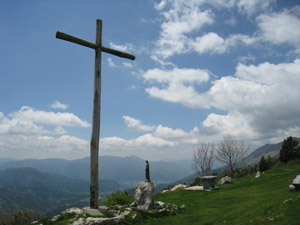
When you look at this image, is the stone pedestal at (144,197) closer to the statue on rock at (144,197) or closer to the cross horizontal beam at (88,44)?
the statue on rock at (144,197)

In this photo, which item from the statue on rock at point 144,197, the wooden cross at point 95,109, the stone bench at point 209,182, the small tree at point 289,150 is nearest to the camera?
the wooden cross at point 95,109

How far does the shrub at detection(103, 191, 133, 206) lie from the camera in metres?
14.7

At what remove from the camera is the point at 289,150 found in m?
42.5

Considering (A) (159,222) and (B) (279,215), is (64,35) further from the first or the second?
(B) (279,215)

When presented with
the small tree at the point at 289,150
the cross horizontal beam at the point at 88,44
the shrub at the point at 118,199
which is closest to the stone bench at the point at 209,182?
the shrub at the point at 118,199

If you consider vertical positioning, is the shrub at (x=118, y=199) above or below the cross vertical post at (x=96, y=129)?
below

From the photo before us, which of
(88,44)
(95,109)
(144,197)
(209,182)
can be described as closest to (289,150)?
(209,182)

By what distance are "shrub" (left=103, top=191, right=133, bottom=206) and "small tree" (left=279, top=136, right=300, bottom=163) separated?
1549 inches

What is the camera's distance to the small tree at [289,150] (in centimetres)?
4193

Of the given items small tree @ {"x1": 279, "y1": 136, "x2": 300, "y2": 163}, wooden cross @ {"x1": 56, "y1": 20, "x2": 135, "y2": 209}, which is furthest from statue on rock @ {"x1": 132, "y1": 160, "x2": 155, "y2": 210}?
small tree @ {"x1": 279, "y1": 136, "x2": 300, "y2": 163}

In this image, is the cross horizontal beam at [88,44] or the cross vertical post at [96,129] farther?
the cross vertical post at [96,129]

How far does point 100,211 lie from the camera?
11898mm

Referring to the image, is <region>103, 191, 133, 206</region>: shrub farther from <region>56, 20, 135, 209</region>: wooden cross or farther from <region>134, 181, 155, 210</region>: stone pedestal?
<region>56, 20, 135, 209</region>: wooden cross

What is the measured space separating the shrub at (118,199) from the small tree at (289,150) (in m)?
39.3
